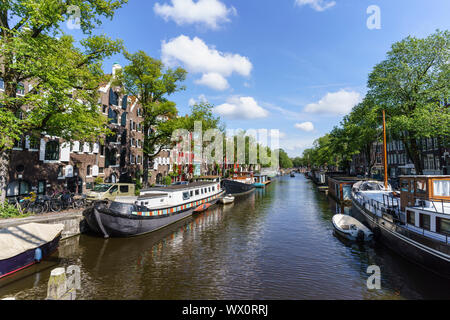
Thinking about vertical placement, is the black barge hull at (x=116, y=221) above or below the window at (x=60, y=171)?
A: below

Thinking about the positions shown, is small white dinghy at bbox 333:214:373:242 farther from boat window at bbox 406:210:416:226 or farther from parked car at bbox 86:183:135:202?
parked car at bbox 86:183:135:202

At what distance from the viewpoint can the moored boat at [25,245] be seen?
1081 centimetres

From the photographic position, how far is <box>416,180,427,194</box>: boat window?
13478mm

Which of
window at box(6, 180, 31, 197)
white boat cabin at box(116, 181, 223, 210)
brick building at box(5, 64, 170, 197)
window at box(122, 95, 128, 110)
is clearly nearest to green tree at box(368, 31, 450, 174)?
white boat cabin at box(116, 181, 223, 210)

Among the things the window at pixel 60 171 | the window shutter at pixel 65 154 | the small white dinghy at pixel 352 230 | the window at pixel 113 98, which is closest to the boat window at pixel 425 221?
the small white dinghy at pixel 352 230

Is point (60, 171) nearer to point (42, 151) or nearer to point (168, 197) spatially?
point (42, 151)

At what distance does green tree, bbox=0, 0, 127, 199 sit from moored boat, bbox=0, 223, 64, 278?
545 centimetres

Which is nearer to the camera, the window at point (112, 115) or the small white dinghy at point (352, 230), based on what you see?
the small white dinghy at point (352, 230)

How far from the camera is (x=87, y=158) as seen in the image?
29.3 meters

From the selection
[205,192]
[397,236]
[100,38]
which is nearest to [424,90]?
[397,236]

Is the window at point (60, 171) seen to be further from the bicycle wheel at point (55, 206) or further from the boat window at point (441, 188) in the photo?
the boat window at point (441, 188)

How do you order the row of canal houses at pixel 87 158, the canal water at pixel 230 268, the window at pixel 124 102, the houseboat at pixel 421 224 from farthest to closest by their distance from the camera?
1. the window at pixel 124 102
2. the row of canal houses at pixel 87 158
3. the houseboat at pixel 421 224
4. the canal water at pixel 230 268

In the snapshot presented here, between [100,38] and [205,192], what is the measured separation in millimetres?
19774

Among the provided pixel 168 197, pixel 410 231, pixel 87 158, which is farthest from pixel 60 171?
pixel 410 231
